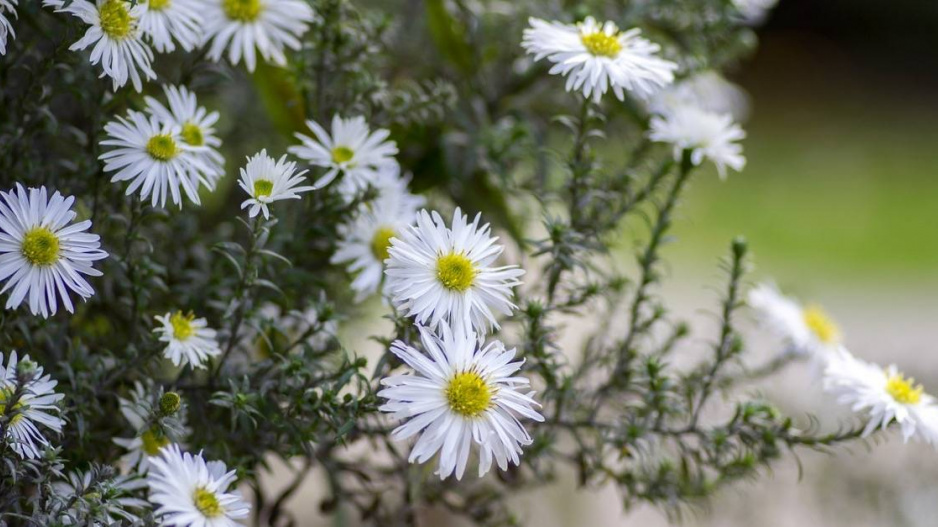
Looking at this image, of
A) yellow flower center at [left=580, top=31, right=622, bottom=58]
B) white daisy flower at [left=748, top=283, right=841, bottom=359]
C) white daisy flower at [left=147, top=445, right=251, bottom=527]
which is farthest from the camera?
white daisy flower at [left=748, top=283, right=841, bottom=359]

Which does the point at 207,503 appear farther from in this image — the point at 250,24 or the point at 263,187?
the point at 250,24

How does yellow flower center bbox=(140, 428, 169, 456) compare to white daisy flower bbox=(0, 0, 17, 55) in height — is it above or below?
below

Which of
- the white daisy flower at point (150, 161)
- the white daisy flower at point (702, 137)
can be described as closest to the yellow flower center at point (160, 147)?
the white daisy flower at point (150, 161)

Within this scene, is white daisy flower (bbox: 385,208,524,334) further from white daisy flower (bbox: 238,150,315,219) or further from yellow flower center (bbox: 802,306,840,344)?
yellow flower center (bbox: 802,306,840,344)

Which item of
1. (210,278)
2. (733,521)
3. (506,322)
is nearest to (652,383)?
(506,322)

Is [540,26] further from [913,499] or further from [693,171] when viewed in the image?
[913,499]

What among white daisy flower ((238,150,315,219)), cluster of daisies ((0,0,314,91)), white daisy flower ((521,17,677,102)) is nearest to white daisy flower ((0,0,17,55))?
cluster of daisies ((0,0,314,91))
